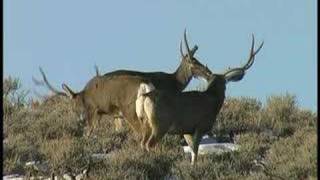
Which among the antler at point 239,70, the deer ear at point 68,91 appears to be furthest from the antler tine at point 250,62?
the deer ear at point 68,91

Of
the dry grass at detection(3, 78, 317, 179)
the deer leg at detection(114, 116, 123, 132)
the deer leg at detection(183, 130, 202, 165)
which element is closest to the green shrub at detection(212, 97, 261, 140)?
the dry grass at detection(3, 78, 317, 179)

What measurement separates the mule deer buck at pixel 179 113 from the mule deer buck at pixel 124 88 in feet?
2.37

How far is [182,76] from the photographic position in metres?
20.2

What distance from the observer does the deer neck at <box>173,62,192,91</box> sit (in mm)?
20094

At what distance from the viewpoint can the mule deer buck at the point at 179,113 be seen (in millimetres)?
17016

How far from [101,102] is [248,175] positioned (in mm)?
5372

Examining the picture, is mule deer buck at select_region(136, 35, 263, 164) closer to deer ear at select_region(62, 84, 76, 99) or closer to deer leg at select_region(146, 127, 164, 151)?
deer leg at select_region(146, 127, 164, 151)

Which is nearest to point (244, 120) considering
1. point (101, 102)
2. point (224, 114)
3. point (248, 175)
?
point (224, 114)

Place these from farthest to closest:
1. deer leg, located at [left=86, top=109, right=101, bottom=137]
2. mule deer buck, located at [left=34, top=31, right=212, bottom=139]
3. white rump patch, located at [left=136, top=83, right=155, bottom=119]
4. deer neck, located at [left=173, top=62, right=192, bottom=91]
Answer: deer neck, located at [left=173, top=62, right=192, bottom=91] < deer leg, located at [left=86, top=109, right=101, bottom=137] < mule deer buck, located at [left=34, top=31, right=212, bottom=139] < white rump patch, located at [left=136, top=83, right=155, bottom=119]

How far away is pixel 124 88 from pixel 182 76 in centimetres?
167

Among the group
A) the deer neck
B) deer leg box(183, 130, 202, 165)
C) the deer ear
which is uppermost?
the deer neck

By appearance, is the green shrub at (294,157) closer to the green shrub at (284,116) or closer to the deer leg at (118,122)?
the green shrub at (284,116)

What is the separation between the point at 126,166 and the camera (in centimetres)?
1510

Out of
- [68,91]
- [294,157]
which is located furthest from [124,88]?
[294,157]
